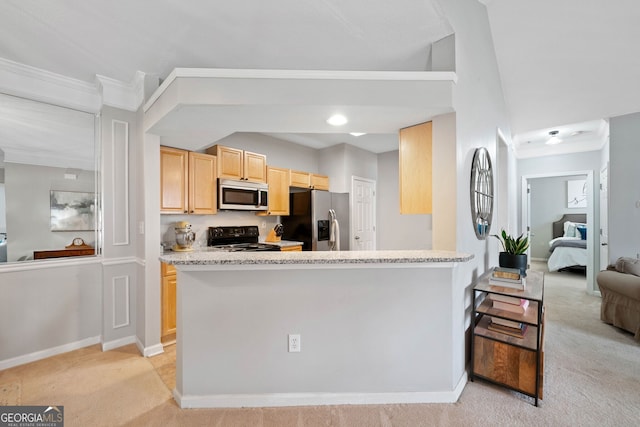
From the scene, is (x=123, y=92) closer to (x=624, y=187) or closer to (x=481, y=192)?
(x=481, y=192)

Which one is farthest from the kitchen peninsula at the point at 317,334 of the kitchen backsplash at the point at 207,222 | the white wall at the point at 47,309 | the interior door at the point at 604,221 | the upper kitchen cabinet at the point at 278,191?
the interior door at the point at 604,221

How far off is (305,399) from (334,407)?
196mm

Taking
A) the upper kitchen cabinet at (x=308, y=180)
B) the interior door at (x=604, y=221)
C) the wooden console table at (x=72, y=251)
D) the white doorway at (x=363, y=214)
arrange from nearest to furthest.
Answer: the wooden console table at (x=72, y=251)
the interior door at (x=604, y=221)
the upper kitchen cabinet at (x=308, y=180)
the white doorway at (x=363, y=214)

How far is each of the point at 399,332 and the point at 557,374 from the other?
1.46 m

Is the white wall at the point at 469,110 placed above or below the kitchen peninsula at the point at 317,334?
above

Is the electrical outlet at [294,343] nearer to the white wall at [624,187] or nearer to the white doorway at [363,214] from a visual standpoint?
the white doorway at [363,214]

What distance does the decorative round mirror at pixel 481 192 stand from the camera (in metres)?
2.36

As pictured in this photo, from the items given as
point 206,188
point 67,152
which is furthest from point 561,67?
point 67,152

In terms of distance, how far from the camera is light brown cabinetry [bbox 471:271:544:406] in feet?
6.14

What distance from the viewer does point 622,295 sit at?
3008 millimetres

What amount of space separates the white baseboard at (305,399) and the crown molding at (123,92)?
2593 millimetres

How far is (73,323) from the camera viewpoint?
268 centimetres

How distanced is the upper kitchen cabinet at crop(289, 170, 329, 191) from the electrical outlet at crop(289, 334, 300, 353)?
2783 millimetres

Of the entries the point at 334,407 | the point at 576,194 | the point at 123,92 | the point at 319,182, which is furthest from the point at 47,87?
the point at 576,194
